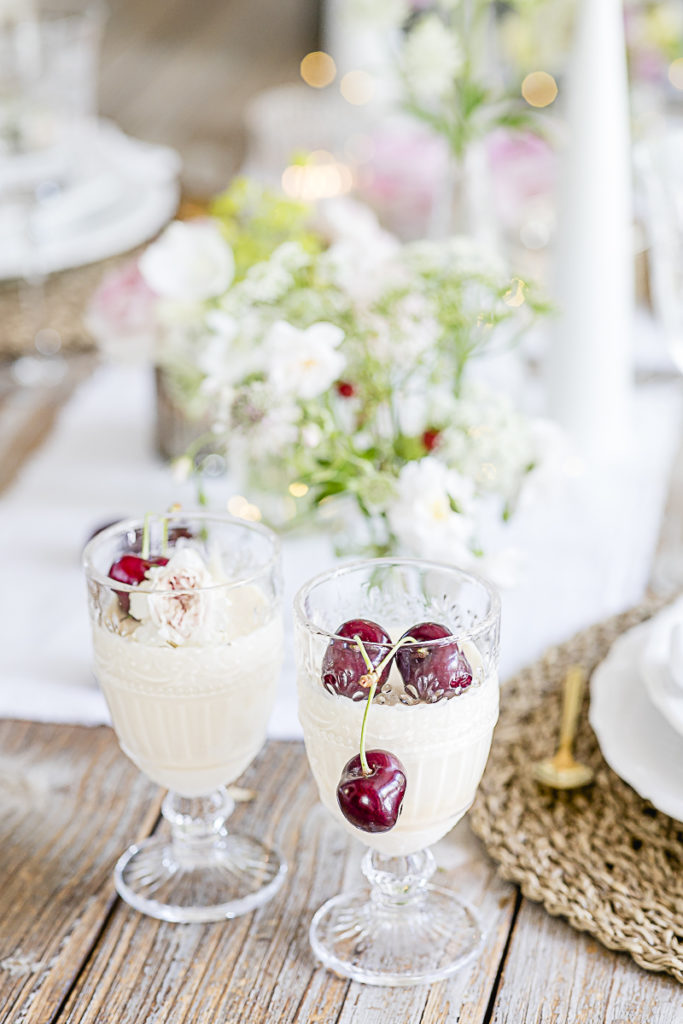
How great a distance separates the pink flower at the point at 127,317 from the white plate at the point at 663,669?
0.60 m

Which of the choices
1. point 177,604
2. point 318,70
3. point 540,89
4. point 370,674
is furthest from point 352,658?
point 318,70

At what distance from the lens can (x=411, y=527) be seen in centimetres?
88

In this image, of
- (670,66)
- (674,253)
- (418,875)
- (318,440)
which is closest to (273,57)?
(670,66)

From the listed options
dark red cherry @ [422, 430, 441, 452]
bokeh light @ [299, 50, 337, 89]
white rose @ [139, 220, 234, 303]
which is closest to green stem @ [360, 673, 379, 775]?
dark red cherry @ [422, 430, 441, 452]

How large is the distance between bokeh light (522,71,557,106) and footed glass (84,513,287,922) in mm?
875

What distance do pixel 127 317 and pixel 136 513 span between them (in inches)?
8.0

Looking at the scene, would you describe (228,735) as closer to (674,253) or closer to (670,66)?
(674,253)

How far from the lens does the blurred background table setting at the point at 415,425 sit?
80 centimetres

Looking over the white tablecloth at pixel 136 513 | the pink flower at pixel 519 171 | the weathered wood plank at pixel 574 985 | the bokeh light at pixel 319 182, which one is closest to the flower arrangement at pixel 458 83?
the bokeh light at pixel 319 182

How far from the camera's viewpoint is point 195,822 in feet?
2.86

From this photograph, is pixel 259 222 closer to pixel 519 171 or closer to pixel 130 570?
pixel 130 570

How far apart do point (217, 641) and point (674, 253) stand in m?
0.68

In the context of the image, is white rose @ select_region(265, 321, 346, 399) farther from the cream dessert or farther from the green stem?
the green stem

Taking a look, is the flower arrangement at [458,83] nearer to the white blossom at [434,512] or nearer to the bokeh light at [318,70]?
the white blossom at [434,512]
